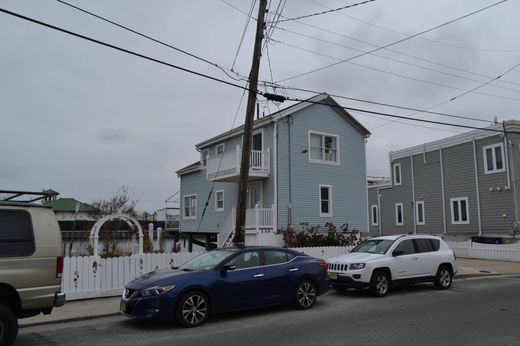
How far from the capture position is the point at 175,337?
25.9ft

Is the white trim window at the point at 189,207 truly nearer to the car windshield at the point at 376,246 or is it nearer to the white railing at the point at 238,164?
the white railing at the point at 238,164

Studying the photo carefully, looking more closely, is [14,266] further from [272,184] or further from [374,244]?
[272,184]

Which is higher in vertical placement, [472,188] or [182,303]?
[472,188]

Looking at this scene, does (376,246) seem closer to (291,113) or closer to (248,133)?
Answer: (248,133)

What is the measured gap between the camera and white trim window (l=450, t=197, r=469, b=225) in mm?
29375

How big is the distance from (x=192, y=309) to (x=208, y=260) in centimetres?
149

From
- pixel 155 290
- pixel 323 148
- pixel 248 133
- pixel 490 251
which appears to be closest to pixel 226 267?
pixel 155 290

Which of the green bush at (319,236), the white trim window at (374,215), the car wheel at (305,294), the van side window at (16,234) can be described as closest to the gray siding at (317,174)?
the green bush at (319,236)

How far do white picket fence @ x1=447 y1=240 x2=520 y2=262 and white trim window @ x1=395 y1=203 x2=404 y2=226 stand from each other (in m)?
8.62

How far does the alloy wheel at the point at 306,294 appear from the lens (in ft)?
34.1

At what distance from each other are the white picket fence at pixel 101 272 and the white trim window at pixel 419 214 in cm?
2353

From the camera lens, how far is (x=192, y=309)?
28.7 feet

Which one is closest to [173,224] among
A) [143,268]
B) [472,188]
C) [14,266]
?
[472,188]

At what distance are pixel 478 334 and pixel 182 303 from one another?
5117mm
